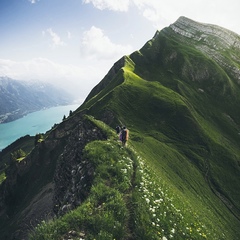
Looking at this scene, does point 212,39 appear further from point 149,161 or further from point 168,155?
A: point 149,161

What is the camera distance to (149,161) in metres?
47.6

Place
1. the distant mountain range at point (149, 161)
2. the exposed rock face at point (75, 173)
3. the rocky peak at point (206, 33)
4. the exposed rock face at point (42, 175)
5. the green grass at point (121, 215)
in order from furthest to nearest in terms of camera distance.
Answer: the rocky peak at point (206, 33) → the exposed rock face at point (42, 175) → the exposed rock face at point (75, 173) → the distant mountain range at point (149, 161) → the green grass at point (121, 215)

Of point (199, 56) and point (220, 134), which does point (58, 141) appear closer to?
point (220, 134)

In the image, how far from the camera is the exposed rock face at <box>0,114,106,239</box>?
38.6m


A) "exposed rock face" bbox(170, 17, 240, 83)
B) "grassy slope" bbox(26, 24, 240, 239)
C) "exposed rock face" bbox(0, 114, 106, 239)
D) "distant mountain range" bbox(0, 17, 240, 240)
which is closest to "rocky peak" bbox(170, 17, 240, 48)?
"exposed rock face" bbox(170, 17, 240, 83)

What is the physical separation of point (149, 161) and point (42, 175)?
60.1 metres

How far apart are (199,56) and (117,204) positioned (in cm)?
13603

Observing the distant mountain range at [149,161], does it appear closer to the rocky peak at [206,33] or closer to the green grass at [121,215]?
the green grass at [121,215]

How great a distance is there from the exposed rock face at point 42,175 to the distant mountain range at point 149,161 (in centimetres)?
36

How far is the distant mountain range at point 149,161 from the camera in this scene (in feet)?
49.6

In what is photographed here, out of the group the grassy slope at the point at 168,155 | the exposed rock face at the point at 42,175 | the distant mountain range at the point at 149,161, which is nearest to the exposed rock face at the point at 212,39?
the distant mountain range at the point at 149,161

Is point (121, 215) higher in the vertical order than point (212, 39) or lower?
lower

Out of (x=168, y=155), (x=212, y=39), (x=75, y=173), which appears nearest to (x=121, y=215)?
(x=75, y=173)

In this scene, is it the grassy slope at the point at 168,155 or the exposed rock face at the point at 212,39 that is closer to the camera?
the grassy slope at the point at 168,155
